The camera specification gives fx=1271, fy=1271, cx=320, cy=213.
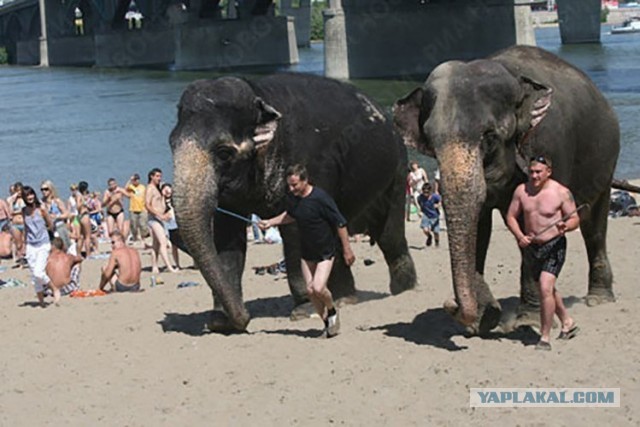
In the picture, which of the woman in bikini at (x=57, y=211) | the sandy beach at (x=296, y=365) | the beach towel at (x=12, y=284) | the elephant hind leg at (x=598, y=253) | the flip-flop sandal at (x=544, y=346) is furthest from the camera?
the woman in bikini at (x=57, y=211)

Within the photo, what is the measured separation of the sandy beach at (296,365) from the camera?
929cm

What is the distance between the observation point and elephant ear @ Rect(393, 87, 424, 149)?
11055 mm

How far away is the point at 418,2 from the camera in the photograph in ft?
255

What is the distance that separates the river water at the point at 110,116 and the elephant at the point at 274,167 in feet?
74.0

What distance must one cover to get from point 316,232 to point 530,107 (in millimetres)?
2189

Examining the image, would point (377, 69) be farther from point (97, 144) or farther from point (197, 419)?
point (197, 419)

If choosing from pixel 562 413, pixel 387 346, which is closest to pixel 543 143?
pixel 387 346

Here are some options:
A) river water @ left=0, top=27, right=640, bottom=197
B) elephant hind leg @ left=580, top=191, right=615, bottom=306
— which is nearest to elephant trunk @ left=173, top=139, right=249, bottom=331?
elephant hind leg @ left=580, top=191, right=615, bottom=306

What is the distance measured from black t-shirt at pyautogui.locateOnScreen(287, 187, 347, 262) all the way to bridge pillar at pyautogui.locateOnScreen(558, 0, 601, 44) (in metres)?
108

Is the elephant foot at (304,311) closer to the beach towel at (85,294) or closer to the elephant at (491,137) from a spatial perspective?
the elephant at (491,137)

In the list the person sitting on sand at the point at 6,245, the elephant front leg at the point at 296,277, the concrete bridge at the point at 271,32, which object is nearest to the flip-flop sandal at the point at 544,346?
the elephant front leg at the point at 296,277

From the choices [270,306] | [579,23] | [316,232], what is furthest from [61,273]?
[579,23]

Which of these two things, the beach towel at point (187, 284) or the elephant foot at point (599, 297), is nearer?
the elephant foot at point (599, 297)

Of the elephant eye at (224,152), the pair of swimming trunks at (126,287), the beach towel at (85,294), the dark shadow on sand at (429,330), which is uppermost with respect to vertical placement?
the elephant eye at (224,152)
